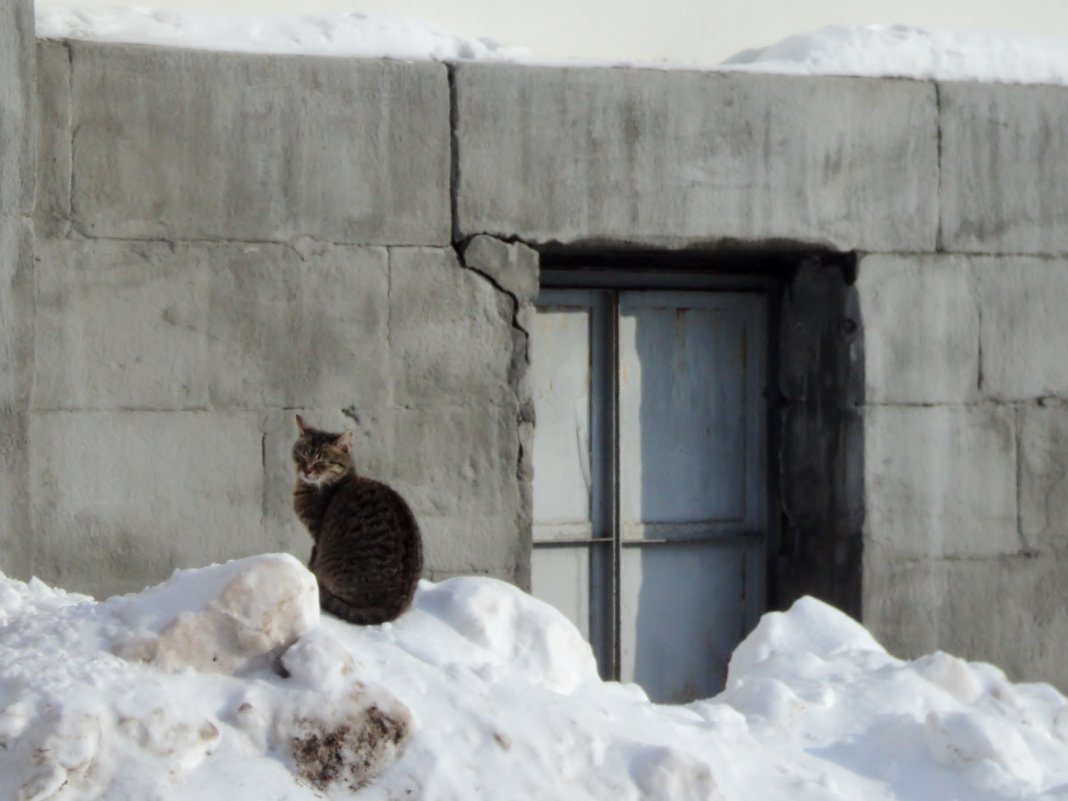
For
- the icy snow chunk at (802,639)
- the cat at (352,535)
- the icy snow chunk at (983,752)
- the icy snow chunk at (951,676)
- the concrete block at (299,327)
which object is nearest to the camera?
the icy snow chunk at (983,752)

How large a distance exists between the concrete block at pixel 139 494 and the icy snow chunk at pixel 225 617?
6.04 feet

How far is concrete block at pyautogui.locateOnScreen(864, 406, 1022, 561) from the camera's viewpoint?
6.80m

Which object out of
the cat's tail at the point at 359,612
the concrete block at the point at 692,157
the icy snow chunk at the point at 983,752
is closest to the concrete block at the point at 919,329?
the concrete block at the point at 692,157

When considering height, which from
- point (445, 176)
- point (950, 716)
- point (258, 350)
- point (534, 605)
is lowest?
point (950, 716)

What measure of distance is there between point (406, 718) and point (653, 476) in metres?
3.17

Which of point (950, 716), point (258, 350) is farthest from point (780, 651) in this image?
point (258, 350)

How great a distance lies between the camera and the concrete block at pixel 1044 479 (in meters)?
7.01

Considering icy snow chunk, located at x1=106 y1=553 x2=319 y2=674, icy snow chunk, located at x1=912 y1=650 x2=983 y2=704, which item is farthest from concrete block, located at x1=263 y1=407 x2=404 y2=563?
icy snow chunk, located at x1=912 y1=650 x2=983 y2=704

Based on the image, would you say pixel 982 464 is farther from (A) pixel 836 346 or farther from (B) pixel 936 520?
(A) pixel 836 346

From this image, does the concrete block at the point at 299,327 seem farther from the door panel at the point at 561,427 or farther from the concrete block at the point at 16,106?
the door panel at the point at 561,427

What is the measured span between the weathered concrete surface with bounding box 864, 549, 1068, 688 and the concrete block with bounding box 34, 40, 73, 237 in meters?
3.14

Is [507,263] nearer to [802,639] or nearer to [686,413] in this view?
[686,413]

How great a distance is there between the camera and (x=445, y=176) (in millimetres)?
6328

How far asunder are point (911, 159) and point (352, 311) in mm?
2228
